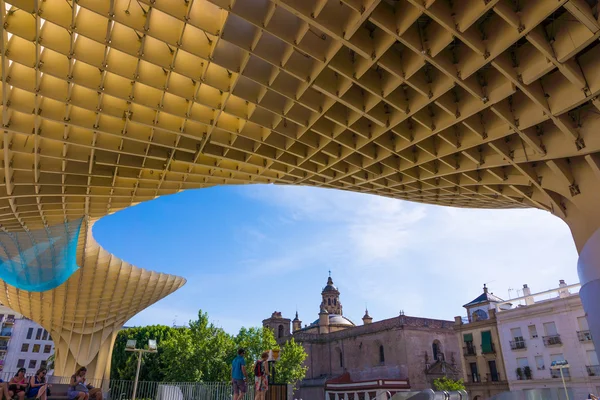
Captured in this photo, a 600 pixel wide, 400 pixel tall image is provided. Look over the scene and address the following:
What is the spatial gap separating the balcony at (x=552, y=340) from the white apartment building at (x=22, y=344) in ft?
282

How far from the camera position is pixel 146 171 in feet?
54.3

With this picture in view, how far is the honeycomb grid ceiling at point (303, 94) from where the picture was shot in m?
8.77

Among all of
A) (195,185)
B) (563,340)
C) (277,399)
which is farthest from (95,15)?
(563,340)

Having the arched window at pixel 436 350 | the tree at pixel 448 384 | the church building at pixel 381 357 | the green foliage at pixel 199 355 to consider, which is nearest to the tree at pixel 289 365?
the green foliage at pixel 199 355

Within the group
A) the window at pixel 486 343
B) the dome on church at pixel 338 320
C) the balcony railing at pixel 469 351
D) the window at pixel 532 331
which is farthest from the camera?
the dome on church at pixel 338 320

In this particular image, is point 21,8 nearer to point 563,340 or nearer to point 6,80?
point 6,80

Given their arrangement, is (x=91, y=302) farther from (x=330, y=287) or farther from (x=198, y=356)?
(x=330, y=287)

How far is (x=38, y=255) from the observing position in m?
21.6

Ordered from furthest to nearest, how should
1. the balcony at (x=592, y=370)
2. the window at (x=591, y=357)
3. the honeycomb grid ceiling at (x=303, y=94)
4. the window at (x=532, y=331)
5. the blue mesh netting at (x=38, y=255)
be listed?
the window at (x=532, y=331)
the window at (x=591, y=357)
the balcony at (x=592, y=370)
the blue mesh netting at (x=38, y=255)
the honeycomb grid ceiling at (x=303, y=94)

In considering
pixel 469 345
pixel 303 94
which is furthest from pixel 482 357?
pixel 303 94

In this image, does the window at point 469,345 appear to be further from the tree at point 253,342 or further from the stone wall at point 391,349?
the tree at point 253,342

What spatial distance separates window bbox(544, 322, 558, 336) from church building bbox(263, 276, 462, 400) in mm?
21955

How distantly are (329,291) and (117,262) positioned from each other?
6745cm

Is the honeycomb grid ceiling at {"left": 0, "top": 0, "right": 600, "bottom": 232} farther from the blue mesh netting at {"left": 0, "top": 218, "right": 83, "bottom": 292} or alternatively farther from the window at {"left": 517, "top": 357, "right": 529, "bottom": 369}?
the window at {"left": 517, "top": 357, "right": 529, "bottom": 369}
